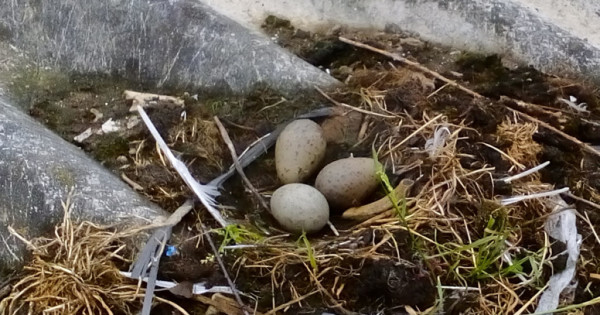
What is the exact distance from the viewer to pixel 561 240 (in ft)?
5.06

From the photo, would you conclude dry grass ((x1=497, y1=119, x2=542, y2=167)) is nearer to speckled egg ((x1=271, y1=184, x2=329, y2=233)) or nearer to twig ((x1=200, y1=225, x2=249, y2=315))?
speckled egg ((x1=271, y1=184, x2=329, y2=233))

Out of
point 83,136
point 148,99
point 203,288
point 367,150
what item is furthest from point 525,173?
point 83,136

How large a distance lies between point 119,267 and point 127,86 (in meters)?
0.71

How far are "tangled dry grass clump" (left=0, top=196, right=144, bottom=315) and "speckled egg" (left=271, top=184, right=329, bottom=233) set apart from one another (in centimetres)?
31

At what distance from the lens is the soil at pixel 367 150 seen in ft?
4.77

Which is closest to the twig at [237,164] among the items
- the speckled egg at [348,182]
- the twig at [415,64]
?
the speckled egg at [348,182]

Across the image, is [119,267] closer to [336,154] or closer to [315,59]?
[336,154]

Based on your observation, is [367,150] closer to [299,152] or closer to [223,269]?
[299,152]

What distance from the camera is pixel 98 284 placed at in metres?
1.47

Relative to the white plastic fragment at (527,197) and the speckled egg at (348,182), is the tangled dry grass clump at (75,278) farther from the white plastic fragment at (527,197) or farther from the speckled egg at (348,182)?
the white plastic fragment at (527,197)

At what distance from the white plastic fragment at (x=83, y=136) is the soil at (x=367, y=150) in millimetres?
12

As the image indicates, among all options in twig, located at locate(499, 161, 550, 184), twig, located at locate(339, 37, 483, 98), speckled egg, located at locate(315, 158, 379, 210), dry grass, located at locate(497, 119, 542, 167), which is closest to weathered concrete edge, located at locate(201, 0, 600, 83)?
twig, located at locate(339, 37, 483, 98)

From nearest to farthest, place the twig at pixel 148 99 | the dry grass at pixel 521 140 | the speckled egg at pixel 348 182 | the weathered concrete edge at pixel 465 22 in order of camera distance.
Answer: the speckled egg at pixel 348 182 → the dry grass at pixel 521 140 → the twig at pixel 148 99 → the weathered concrete edge at pixel 465 22

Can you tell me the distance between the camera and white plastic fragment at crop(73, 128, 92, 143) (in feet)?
6.23
